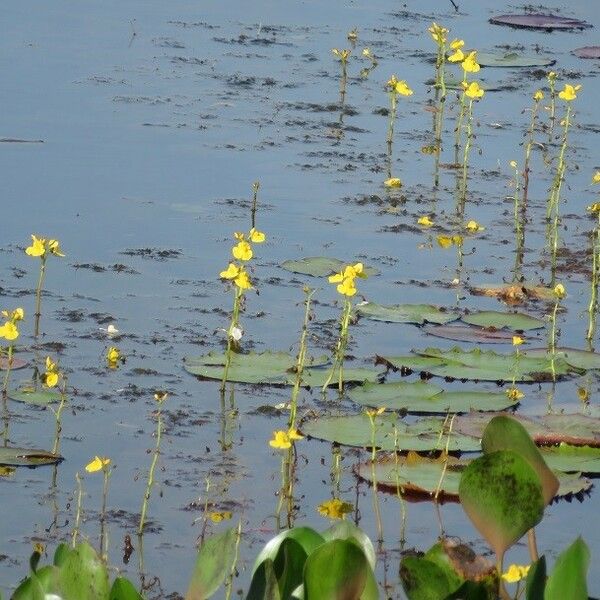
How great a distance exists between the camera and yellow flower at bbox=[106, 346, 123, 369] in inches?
173

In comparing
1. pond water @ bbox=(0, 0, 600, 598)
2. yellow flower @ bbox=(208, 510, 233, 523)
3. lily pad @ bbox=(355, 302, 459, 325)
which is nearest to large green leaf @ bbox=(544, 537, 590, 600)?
pond water @ bbox=(0, 0, 600, 598)

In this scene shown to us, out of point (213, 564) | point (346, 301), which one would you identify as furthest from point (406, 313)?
point (213, 564)

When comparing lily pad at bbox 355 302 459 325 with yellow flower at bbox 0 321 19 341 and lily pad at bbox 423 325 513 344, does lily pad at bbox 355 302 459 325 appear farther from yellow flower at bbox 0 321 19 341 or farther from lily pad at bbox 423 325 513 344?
yellow flower at bbox 0 321 19 341

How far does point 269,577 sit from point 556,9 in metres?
10.0

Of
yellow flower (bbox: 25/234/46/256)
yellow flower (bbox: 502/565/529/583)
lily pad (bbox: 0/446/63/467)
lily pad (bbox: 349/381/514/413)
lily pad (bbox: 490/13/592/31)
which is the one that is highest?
lily pad (bbox: 490/13/592/31)

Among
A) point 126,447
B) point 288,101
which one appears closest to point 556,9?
point 288,101

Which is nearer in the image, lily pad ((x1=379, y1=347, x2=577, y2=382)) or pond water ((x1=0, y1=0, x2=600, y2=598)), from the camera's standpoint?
pond water ((x1=0, y1=0, x2=600, y2=598))

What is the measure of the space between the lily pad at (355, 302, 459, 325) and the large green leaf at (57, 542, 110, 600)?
A: 9.25ft

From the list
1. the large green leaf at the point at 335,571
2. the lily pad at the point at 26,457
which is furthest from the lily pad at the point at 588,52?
the large green leaf at the point at 335,571

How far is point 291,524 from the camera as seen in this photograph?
11.7ft

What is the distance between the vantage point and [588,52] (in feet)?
31.9

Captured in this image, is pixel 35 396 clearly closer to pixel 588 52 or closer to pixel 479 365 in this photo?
pixel 479 365

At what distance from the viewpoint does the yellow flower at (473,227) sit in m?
6.07

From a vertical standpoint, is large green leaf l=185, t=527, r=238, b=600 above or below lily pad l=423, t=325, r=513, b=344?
below
